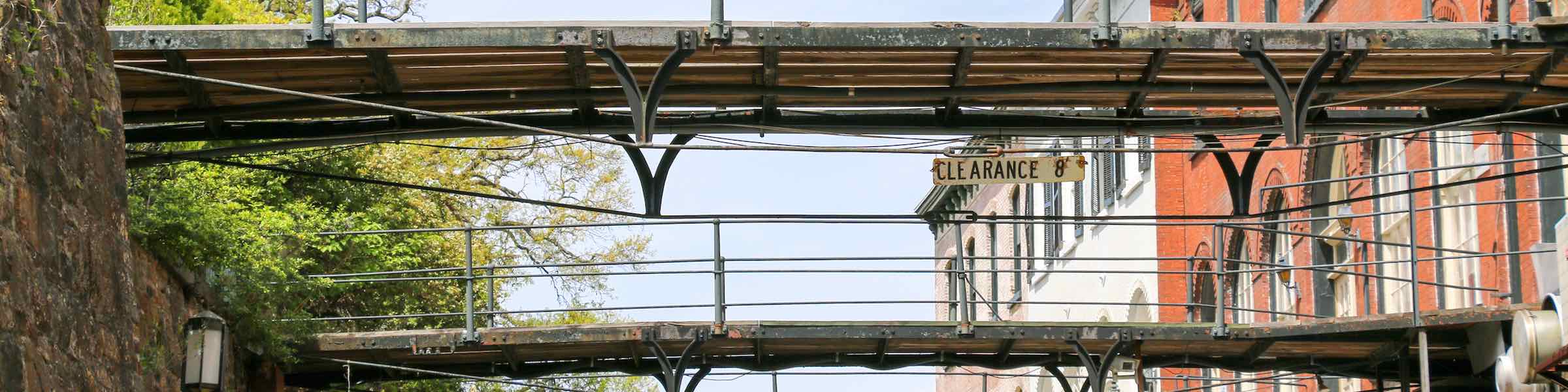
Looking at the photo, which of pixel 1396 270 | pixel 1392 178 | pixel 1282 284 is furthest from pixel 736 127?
pixel 1282 284

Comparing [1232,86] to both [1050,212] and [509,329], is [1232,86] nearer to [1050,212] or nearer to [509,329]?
[509,329]

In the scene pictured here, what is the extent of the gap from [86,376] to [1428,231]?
15.2m

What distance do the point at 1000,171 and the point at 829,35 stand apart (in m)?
3.08

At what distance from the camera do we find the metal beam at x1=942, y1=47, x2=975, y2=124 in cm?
1162

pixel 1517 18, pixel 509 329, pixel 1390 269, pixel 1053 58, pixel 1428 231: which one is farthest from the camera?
pixel 1390 269

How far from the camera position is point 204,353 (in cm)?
1312

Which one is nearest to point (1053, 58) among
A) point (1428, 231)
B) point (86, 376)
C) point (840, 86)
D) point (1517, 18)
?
point (840, 86)

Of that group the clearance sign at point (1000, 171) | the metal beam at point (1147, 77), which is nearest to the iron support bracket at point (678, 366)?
the clearance sign at point (1000, 171)

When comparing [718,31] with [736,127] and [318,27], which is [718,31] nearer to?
[736,127]

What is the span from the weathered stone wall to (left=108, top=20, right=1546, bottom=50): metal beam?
0.69 m

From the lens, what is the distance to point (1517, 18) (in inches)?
734

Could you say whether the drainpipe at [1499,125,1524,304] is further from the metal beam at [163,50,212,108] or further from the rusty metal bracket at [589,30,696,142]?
the metal beam at [163,50,212,108]

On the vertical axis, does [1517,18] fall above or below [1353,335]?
above

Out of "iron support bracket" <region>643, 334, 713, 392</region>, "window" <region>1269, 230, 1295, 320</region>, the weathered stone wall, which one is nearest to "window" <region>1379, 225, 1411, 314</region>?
"window" <region>1269, 230, 1295, 320</region>
